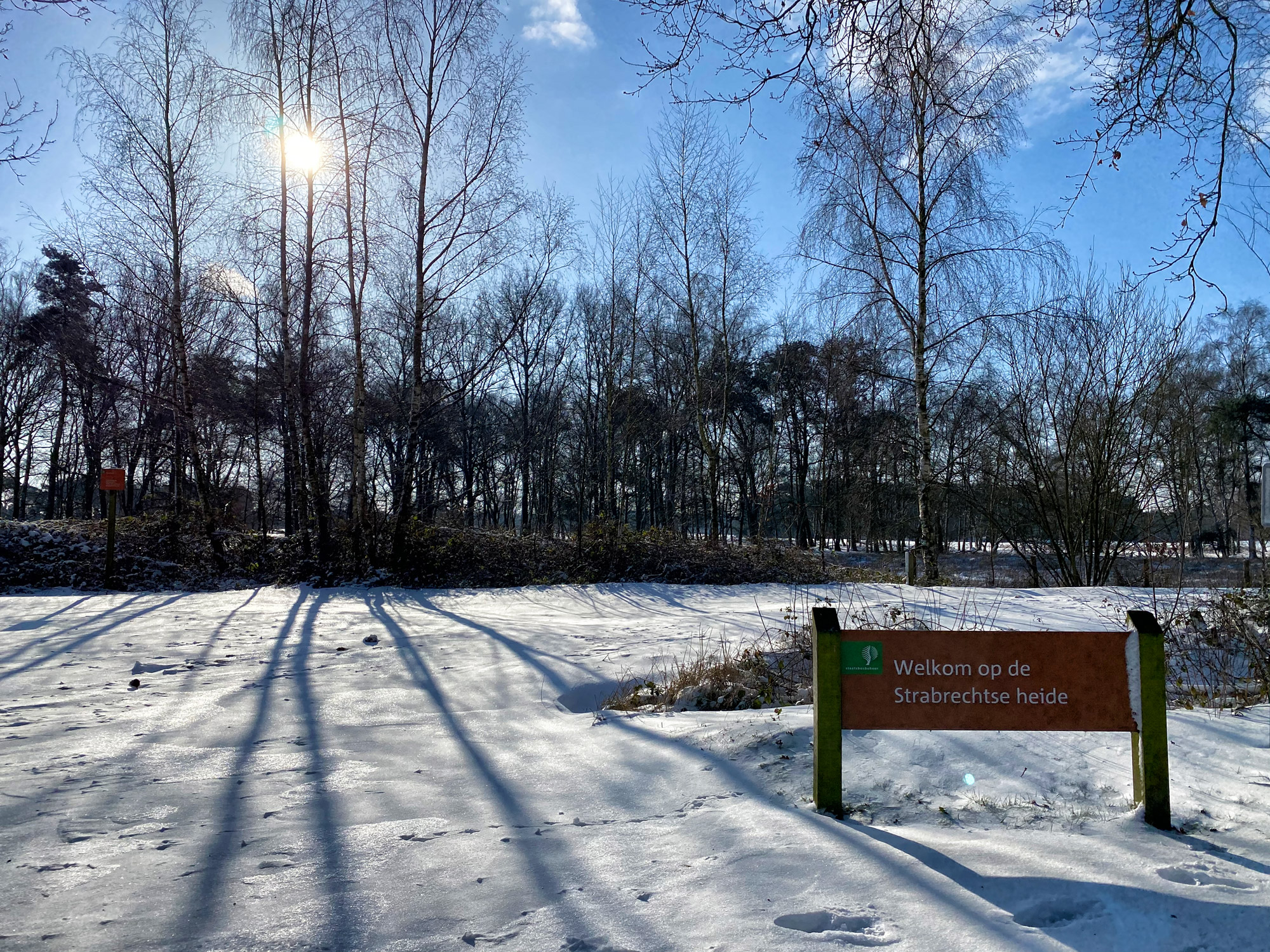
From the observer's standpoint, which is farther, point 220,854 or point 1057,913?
point 220,854

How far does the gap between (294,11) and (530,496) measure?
24182mm

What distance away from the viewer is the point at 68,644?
702cm

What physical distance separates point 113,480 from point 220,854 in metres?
10.7

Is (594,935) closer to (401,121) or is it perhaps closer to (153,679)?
(153,679)

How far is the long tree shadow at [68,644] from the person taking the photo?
5988 millimetres

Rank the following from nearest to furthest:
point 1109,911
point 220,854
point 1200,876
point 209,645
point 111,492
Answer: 1. point 1109,911
2. point 1200,876
3. point 220,854
4. point 209,645
5. point 111,492

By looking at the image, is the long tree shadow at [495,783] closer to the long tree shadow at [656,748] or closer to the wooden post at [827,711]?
the long tree shadow at [656,748]

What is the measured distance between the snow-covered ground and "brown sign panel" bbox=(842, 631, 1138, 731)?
42cm

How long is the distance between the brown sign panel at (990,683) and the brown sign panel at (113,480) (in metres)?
11.9

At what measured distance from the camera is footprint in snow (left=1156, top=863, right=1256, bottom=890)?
2.43m

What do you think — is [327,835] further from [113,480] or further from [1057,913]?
[113,480]

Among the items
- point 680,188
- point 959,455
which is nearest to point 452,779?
point 959,455

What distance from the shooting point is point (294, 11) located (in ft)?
45.6

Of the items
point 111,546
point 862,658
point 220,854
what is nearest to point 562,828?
point 220,854
